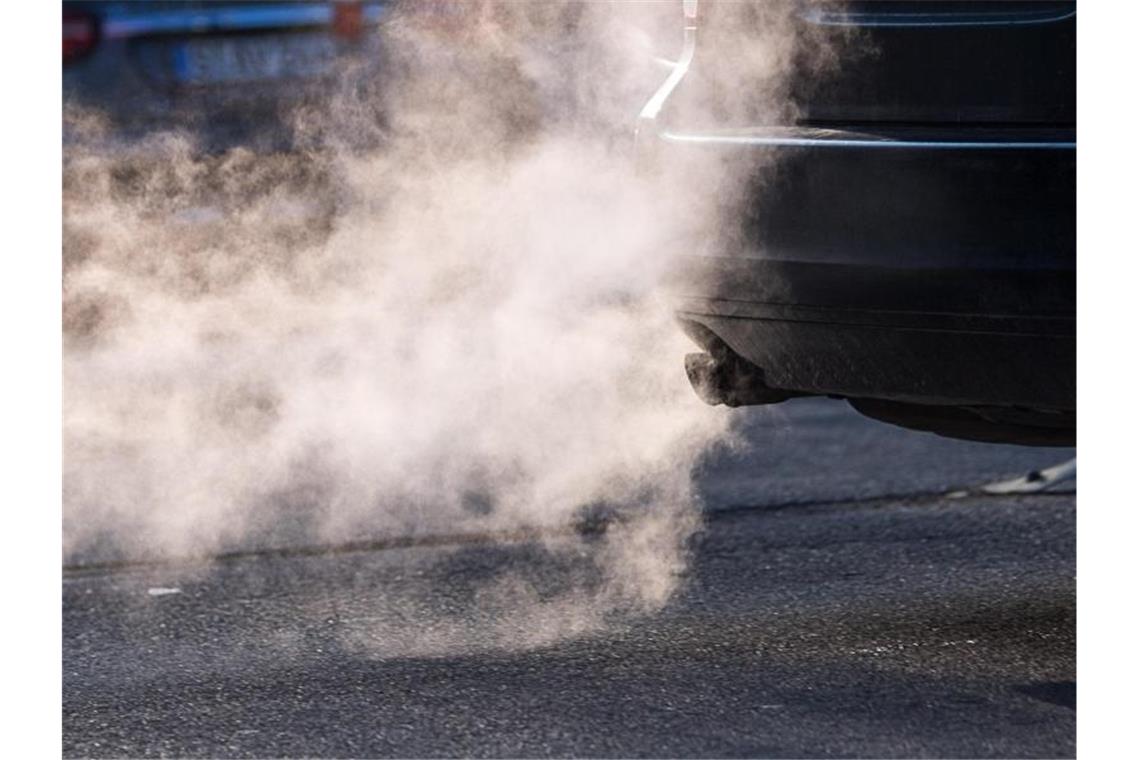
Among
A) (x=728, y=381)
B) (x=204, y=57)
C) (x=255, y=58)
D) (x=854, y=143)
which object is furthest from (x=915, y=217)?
(x=204, y=57)

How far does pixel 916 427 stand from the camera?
13.1 feet

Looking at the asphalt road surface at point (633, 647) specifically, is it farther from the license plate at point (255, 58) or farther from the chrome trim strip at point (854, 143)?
the license plate at point (255, 58)

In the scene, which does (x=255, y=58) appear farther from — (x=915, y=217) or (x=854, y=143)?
(x=915, y=217)

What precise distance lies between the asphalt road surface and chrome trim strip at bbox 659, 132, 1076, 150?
962mm

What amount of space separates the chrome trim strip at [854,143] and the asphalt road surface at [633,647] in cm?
96

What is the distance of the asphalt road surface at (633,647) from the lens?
3223 mm

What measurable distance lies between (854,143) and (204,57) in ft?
16.2

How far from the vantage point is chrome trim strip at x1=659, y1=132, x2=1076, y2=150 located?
10.3ft

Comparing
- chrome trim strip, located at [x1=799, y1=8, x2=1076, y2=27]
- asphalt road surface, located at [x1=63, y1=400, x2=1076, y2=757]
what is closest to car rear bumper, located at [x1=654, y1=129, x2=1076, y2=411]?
chrome trim strip, located at [x1=799, y1=8, x2=1076, y2=27]

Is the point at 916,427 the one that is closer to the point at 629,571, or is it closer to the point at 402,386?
the point at 629,571

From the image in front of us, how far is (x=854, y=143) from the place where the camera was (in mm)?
3312

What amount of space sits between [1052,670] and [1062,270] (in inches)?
33.6

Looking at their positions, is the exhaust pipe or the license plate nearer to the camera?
the exhaust pipe

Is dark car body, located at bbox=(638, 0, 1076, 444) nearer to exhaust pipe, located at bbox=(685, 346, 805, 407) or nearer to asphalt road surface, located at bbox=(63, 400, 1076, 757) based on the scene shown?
exhaust pipe, located at bbox=(685, 346, 805, 407)
